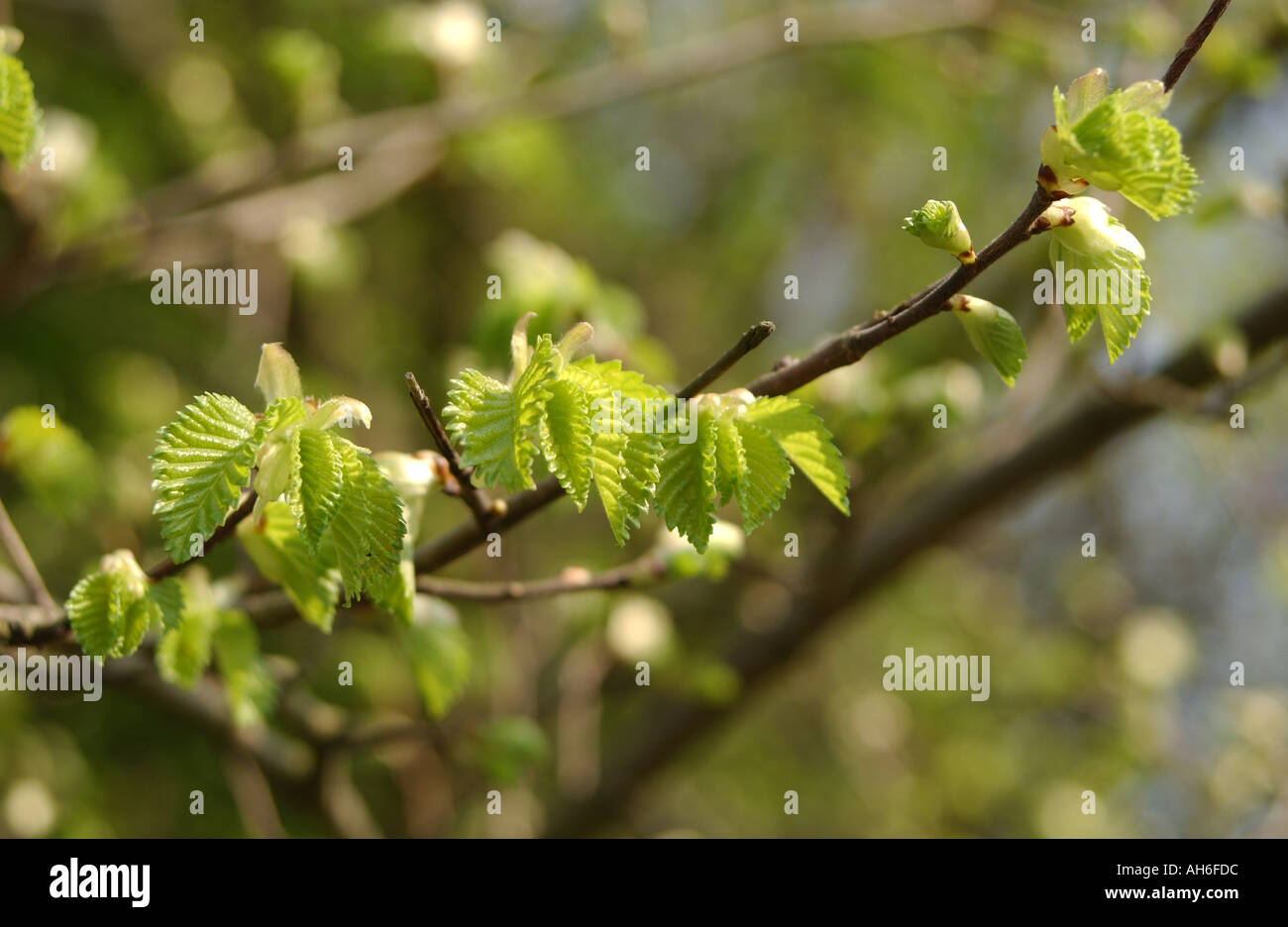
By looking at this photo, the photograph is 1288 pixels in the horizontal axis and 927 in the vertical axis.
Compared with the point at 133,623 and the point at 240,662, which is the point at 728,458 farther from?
the point at 240,662

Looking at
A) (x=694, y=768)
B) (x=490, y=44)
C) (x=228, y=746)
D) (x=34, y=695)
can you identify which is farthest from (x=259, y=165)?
(x=694, y=768)

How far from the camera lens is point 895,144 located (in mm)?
5316

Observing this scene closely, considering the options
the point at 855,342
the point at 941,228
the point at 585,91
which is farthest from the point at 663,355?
the point at 941,228

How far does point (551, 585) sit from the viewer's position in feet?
5.01

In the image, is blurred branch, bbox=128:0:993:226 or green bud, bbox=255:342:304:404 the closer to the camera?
green bud, bbox=255:342:304:404

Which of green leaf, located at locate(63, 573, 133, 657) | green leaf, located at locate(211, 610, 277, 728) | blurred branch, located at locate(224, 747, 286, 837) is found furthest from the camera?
blurred branch, located at locate(224, 747, 286, 837)

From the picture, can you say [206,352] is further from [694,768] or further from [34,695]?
[694,768]

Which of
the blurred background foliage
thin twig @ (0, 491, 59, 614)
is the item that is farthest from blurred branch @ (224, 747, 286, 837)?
thin twig @ (0, 491, 59, 614)

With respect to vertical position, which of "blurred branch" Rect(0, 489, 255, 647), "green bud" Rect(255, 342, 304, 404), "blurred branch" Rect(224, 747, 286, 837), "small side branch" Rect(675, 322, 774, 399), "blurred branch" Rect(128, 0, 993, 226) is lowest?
"blurred branch" Rect(224, 747, 286, 837)

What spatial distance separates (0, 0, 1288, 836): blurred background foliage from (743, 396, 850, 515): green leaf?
552mm

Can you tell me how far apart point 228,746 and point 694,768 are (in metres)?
3.43

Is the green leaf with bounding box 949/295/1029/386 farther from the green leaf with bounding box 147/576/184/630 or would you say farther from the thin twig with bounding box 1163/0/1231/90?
the green leaf with bounding box 147/576/184/630

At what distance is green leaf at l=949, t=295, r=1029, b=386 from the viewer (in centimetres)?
116

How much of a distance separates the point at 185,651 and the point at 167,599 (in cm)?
21
